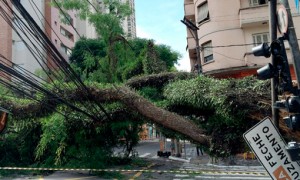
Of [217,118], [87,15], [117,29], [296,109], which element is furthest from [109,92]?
[87,15]

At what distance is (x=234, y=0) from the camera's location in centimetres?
2091

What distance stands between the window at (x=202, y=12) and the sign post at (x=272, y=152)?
59.3ft

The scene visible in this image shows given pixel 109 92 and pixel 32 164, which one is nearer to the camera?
pixel 109 92

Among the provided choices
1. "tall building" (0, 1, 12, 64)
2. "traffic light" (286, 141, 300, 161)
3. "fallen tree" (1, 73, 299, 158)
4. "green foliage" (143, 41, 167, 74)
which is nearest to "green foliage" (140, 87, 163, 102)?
"fallen tree" (1, 73, 299, 158)

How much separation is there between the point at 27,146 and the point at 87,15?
1209 centimetres

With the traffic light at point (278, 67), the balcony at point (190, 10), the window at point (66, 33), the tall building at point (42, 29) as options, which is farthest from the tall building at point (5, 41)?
the traffic light at point (278, 67)

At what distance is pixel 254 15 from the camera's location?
63.7 ft

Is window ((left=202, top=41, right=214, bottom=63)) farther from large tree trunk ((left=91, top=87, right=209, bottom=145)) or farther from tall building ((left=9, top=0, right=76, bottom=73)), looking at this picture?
tall building ((left=9, top=0, right=76, bottom=73))

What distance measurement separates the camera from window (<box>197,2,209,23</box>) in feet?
72.4

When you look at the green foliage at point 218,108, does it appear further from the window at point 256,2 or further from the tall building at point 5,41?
the tall building at point 5,41

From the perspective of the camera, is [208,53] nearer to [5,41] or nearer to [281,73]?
[281,73]

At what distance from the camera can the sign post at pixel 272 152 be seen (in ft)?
15.4

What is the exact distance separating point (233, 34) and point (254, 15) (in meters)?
1.83

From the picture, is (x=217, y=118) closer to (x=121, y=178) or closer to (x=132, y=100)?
(x=132, y=100)
